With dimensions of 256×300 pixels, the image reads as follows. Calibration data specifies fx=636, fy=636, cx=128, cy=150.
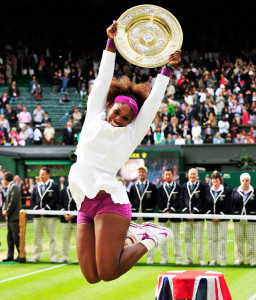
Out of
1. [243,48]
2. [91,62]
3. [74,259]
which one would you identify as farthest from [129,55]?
[243,48]

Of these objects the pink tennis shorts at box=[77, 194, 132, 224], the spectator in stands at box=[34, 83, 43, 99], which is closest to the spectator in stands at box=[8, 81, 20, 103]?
the spectator in stands at box=[34, 83, 43, 99]

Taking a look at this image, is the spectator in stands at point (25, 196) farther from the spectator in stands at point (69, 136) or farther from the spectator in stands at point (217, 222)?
the spectator in stands at point (217, 222)

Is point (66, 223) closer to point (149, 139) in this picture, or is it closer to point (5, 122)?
A: point (149, 139)

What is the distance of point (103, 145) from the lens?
18.6 feet

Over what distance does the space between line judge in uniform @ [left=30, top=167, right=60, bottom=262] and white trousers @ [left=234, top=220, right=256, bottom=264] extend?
3.66 m

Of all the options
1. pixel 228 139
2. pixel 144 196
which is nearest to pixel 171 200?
pixel 144 196

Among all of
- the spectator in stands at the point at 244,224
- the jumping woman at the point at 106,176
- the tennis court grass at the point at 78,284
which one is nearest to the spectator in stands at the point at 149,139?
the spectator in stands at the point at 244,224

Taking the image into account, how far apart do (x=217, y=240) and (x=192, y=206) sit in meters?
0.91

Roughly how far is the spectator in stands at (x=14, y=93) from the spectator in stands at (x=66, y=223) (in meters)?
16.3

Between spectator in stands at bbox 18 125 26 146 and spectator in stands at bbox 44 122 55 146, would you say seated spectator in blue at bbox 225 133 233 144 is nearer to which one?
spectator in stands at bbox 44 122 55 146

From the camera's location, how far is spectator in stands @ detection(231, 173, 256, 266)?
40.2 ft

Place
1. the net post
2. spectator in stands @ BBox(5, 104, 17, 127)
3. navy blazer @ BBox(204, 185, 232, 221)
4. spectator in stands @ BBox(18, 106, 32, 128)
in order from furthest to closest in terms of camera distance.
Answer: spectator in stands @ BBox(5, 104, 17, 127)
spectator in stands @ BBox(18, 106, 32, 128)
navy blazer @ BBox(204, 185, 232, 221)
the net post

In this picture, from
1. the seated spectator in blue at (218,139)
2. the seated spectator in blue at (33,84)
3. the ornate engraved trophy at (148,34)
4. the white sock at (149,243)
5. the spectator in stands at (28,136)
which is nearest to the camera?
the white sock at (149,243)

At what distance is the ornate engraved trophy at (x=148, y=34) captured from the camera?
6324 mm
